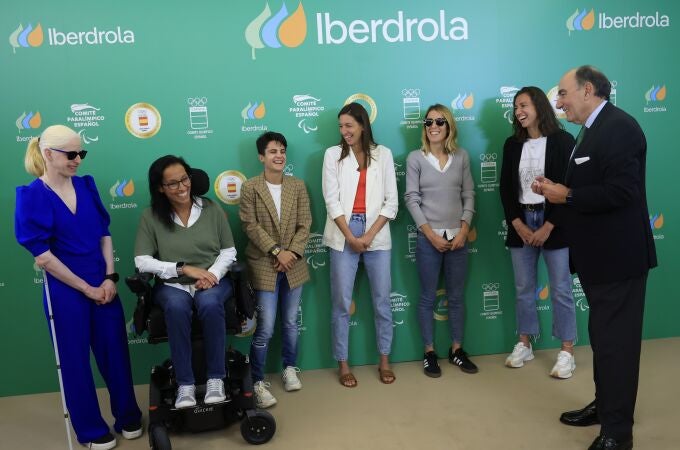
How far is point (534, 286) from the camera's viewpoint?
3.52 m

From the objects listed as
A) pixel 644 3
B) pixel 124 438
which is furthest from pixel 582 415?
pixel 644 3

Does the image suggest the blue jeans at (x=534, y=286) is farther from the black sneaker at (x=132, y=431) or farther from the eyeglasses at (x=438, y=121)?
the black sneaker at (x=132, y=431)

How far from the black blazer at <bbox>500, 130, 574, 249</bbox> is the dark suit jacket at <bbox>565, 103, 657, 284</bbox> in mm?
763

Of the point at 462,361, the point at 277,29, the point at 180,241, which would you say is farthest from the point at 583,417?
the point at 277,29

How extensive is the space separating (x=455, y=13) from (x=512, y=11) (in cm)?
39

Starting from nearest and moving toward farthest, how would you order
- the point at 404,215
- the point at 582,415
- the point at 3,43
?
the point at 582,415 < the point at 3,43 < the point at 404,215

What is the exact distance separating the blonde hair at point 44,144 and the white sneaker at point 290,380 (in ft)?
5.99

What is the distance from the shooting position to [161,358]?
11.7 feet

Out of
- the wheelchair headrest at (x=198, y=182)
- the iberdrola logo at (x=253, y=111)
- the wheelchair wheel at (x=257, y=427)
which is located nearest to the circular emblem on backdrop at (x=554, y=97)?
the iberdrola logo at (x=253, y=111)

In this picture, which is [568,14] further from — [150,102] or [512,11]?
[150,102]

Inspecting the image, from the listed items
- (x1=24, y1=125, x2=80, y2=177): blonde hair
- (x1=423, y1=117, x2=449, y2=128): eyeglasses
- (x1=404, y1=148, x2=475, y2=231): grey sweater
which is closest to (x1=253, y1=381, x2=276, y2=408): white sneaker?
(x1=404, y1=148, x2=475, y2=231): grey sweater

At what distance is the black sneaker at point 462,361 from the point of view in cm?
356

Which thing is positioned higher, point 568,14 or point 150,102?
point 568,14

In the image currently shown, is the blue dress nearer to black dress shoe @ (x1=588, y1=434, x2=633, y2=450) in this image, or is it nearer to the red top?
the red top
